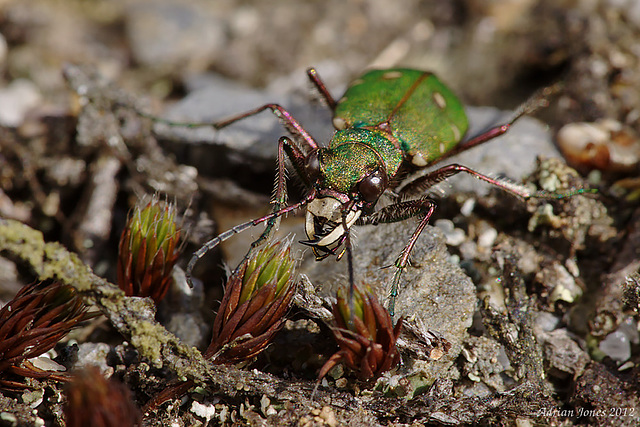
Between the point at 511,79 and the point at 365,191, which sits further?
the point at 511,79

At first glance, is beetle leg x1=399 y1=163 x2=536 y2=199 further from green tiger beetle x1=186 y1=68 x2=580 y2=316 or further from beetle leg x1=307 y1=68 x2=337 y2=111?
beetle leg x1=307 y1=68 x2=337 y2=111

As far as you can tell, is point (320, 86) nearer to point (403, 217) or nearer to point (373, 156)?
point (373, 156)

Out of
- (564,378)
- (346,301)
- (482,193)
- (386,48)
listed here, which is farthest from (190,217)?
(386,48)

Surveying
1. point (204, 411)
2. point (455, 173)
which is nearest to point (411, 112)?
point (455, 173)

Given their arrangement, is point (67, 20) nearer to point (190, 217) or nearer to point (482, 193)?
point (190, 217)

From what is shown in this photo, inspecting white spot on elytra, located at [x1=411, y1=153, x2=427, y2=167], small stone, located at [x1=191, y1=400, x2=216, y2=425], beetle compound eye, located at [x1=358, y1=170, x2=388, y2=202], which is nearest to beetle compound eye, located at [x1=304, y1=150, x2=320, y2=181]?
beetle compound eye, located at [x1=358, y1=170, x2=388, y2=202]

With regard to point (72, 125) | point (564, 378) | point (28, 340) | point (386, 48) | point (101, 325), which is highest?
point (386, 48)

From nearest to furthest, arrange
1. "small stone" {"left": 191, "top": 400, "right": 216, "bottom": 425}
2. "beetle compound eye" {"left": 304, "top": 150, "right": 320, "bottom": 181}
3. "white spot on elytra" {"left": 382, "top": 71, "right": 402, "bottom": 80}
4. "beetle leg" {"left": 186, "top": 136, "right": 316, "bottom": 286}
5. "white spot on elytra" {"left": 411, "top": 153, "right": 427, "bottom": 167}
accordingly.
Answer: "small stone" {"left": 191, "top": 400, "right": 216, "bottom": 425} < "beetle leg" {"left": 186, "top": 136, "right": 316, "bottom": 286} < "beetle compound eye" {"left": 304, "top": 150, "right": 320, "bottom": 181} < "white spot on elytra" {"left": 411, "top": 153, "right": 427, "bottom": 167} < "white spot on elytra" {"left": 382, "top": 71, "right": 402, "bottom": 80}
